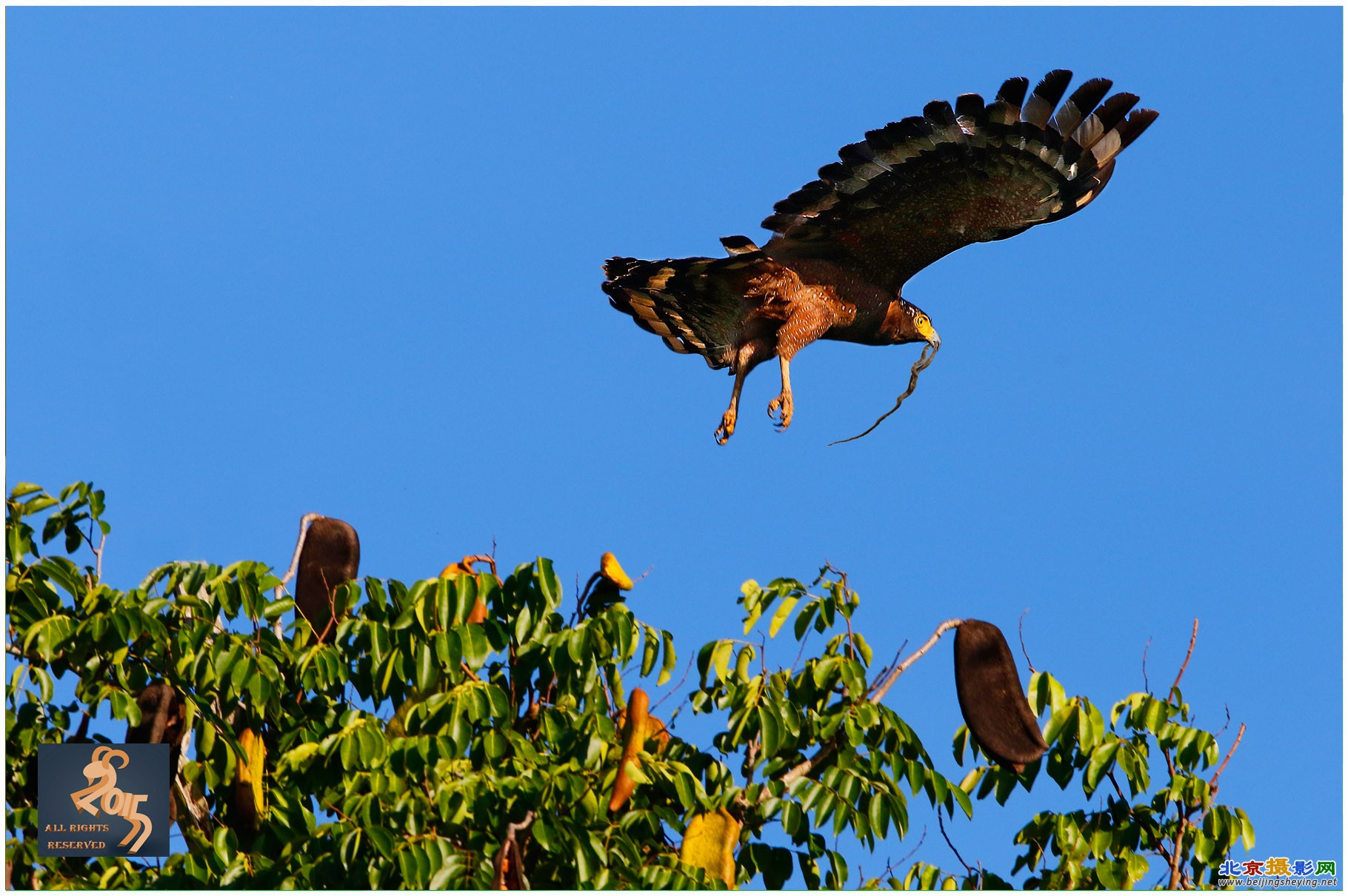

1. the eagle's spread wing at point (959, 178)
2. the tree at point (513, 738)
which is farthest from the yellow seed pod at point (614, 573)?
the eagle's spread wing at point (959, 178)

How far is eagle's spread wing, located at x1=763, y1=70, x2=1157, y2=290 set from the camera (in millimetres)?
6695

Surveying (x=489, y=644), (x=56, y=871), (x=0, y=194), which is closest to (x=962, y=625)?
(x=489, y=644)

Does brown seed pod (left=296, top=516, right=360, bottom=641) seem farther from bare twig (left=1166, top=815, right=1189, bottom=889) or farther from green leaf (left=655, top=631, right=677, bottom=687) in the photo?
bare twig (left=1166, top=815, right=1189, bottom=889)

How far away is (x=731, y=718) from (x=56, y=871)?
112 inches

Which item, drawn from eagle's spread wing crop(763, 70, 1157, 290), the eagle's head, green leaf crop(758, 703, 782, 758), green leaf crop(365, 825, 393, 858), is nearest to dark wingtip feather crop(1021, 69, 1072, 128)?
eagle's spread wing crop(763, 70, 1157, 290)

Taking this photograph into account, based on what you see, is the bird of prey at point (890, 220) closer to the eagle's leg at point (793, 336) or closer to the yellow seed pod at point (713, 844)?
the eagle's leg at point (793, 336)

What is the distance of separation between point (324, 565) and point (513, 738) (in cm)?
125

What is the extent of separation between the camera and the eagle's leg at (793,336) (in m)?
7.05

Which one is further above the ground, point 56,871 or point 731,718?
point 731,718

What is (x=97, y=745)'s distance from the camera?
244 inches

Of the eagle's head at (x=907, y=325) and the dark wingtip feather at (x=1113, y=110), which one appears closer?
the dark wingtip feather at (x=1113, y=110)

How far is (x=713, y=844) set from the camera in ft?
18.9

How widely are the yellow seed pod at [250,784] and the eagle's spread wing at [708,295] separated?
2900 millimetres

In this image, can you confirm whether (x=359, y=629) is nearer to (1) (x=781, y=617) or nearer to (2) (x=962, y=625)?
(1) (x=781, y=617)
